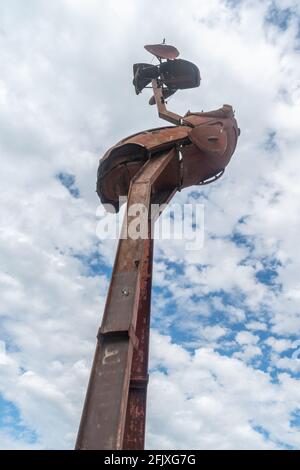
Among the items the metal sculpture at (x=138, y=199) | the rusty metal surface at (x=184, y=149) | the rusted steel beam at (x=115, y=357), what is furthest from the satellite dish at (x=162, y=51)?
the rusted steel beam at (x=115, y=357)

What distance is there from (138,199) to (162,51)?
19.1 ft

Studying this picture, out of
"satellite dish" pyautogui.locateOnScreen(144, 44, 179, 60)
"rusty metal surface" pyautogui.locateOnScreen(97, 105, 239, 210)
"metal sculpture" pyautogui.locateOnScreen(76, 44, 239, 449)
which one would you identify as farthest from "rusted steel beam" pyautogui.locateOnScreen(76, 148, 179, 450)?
"satellite dish" pyautogui.locateOnScreen(144, 44, 179, 60)

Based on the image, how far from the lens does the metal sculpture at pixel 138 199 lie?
4.50 meters

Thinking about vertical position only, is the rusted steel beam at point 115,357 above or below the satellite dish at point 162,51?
below

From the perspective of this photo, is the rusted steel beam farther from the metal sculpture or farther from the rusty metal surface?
the rusty metal surface

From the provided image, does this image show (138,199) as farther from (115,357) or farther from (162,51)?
(162,51)

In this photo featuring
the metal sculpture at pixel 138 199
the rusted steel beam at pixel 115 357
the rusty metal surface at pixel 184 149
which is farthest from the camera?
the rusty metal surface at pixel 184 149

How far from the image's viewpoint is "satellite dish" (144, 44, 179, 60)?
10.9 meters

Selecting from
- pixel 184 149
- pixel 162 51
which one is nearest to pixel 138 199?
pixel 184 149

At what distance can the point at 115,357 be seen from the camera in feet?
15.8

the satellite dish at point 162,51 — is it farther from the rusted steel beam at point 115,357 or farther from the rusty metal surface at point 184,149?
the rusted steel beam at point 115,357
